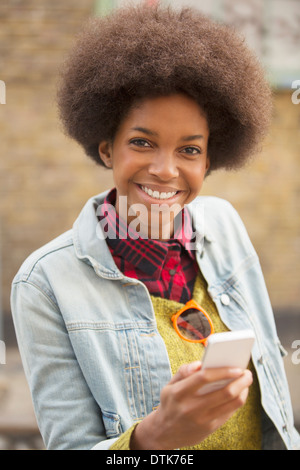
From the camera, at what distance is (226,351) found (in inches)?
42.9

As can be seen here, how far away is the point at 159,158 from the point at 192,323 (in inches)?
19.6

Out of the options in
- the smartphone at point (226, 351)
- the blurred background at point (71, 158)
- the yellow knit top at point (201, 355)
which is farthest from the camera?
the blurred background at point (71, 158)

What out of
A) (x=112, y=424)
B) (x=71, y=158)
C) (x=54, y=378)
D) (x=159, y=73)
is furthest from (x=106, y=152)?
(x=71, y=158)

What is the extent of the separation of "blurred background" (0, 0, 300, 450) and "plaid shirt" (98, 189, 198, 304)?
2.75 metres

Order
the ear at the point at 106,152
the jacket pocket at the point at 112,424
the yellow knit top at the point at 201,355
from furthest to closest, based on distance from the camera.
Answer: the ear at the point at 106,152, the yellow knit top at the point at 201,355, the jacket pocket at the point at 112,424

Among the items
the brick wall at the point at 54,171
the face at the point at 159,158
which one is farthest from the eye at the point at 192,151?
the brick wall at the point at 54,171

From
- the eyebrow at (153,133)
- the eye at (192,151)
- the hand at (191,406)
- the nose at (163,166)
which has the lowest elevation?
the hand at (191,406)

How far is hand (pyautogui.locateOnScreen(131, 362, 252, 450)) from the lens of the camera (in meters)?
1.12

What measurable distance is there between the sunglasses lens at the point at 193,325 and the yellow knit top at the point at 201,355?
24 millimetres

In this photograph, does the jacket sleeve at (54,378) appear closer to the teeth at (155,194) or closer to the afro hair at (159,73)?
the teeth at (155,194)

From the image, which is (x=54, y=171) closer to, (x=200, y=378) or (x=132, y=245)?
(x=132, y=245)

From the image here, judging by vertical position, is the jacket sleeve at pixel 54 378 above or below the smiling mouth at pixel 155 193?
below

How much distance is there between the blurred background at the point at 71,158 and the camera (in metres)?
4.32
